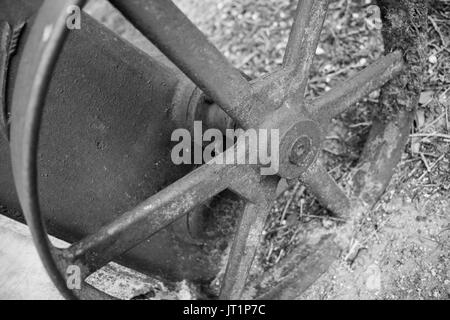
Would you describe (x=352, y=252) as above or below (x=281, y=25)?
below

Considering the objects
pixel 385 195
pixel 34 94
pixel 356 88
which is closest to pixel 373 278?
pixel 385 195

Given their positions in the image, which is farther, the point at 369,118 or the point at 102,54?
the point at 369,118

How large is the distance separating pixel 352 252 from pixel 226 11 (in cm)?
138

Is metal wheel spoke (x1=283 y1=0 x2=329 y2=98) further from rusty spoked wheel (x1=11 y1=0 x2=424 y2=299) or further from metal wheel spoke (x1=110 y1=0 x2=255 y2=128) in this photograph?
metal wheel spoke (x1=110 y1=0 x2=255 y2=128)

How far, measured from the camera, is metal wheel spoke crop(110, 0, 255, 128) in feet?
3.39

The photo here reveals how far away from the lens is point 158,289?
1.69 meters

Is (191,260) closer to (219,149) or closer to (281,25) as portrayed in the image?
(219,149)

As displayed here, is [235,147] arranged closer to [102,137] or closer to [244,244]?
[244,244]

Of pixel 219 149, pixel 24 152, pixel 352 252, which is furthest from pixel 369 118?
pixel 24 152

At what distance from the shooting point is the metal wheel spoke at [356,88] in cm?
145

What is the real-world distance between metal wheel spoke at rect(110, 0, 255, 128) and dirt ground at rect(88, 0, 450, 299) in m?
0.58

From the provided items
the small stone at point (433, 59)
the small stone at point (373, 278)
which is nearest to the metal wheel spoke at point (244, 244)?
the small stone at point (373, 278)

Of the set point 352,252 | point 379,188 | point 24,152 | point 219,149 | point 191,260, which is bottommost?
point 352,252

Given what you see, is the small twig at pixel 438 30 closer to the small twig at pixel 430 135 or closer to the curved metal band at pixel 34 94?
the small twig at pixel 430 135
